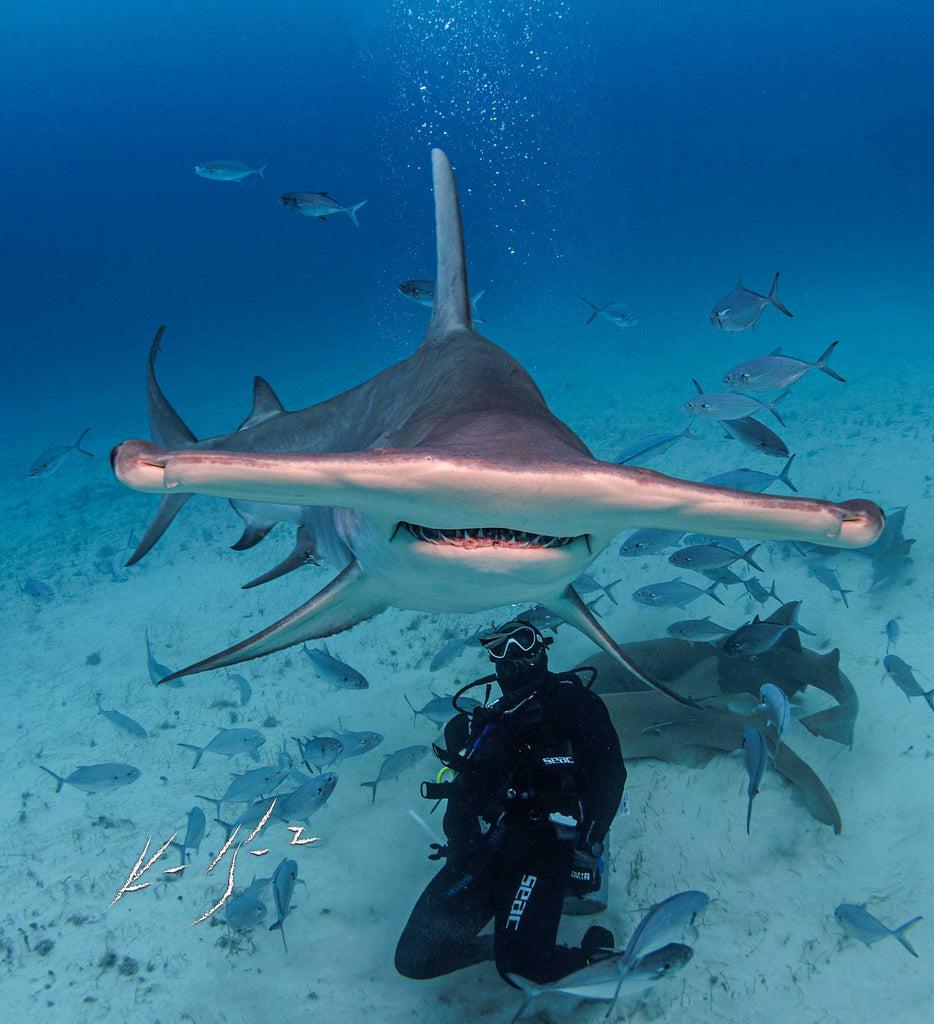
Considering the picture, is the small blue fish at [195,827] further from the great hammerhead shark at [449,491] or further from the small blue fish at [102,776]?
the great hammerhead shark at [449,491]

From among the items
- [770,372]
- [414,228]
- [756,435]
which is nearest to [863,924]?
[756,435]

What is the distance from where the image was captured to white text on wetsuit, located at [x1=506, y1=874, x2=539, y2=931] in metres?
2.67

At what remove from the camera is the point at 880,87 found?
113938 millimetres

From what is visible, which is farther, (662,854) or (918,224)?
(918,224)

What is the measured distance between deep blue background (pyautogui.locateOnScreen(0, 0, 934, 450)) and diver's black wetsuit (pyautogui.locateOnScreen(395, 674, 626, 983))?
77.4 metres

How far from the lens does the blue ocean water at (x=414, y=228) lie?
1366 cm

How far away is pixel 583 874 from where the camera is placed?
2664 millimetres

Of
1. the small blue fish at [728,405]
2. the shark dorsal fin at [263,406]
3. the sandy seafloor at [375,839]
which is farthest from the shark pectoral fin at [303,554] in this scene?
the small blue fish at [728,405]

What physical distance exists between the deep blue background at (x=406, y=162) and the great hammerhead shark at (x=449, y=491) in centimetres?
7652

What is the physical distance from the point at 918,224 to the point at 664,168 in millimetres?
56876

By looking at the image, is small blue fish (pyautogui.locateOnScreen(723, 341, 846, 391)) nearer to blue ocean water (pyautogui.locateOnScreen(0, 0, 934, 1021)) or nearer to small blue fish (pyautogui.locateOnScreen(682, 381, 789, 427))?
small blue fish (pyautogui.locateOnScreen(682, 381, 789, 427))

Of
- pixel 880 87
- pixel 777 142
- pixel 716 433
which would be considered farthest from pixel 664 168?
pixel 716 433

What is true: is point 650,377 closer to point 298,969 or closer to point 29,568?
point 29,568

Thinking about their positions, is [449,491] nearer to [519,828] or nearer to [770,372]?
[519,828]
